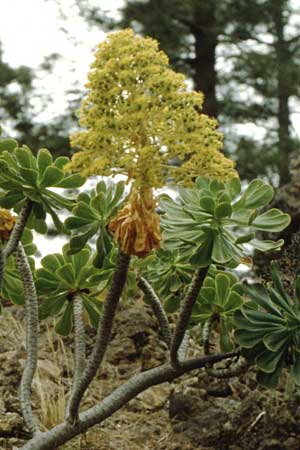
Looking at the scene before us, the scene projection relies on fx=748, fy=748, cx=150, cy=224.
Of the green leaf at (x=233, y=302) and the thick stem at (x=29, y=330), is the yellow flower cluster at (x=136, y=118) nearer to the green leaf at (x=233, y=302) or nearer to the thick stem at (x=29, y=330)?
the thick stem at (x=29, y=330)

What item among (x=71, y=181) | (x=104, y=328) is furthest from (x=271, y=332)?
(x=71, y=181)

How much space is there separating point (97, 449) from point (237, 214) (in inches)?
89.0

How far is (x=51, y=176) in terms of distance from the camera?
2.64 m

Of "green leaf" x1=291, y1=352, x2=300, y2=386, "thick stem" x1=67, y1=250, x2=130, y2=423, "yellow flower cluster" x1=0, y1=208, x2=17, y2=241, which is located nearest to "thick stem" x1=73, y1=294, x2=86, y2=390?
"thick stem" x1=67, y1=250, x2=130, y2=423

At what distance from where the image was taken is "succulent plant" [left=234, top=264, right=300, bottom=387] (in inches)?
106

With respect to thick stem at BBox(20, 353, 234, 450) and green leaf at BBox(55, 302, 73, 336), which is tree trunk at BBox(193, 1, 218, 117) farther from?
thick stem at BBox(20, 353, 234, 450)

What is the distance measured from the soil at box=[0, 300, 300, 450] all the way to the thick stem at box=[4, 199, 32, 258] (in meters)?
1.25

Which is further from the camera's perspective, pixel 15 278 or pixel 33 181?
pixel 15 278

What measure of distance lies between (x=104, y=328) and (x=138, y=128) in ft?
2.21

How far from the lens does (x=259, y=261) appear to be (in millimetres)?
6902

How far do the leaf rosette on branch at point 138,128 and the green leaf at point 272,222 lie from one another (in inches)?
14.9

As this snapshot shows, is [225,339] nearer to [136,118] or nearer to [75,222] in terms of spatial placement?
[75,222]

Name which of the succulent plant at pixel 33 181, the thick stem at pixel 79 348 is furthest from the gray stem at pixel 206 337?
the succulent plant at pixel 33 181

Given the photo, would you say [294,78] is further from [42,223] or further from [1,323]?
[42,223]
